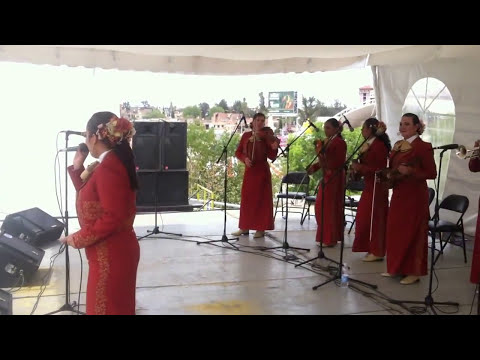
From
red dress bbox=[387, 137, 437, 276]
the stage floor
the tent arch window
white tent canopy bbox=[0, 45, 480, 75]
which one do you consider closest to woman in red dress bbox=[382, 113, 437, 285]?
red dress bbox=[387, 137, 437, 276]

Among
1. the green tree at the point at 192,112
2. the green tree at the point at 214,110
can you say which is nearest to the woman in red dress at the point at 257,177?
the green tree at the point at 192,112

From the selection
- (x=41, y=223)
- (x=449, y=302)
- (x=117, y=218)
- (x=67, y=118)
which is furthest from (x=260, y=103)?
(x=117, y=218)

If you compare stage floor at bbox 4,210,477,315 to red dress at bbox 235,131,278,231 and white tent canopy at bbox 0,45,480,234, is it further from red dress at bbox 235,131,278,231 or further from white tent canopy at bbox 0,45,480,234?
white tent canopy at bbox 0,45,480,234

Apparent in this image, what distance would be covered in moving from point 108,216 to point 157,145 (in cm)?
551

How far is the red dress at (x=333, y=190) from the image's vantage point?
5863 mm

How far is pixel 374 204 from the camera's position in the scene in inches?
216

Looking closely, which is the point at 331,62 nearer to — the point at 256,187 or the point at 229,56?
the point at 229,56

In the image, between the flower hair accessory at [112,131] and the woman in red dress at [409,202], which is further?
the woman in red dress at [409,202]

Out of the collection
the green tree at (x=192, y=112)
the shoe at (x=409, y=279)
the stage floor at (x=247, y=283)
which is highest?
the green tree at (x=192, y=112)

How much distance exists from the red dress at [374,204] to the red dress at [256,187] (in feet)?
3.74

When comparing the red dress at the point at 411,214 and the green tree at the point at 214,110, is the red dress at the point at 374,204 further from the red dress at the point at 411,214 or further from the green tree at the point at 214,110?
the green tree at the point at 214,110

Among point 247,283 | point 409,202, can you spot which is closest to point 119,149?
point 247,283

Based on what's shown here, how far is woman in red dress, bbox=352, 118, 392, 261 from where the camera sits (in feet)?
17.8
